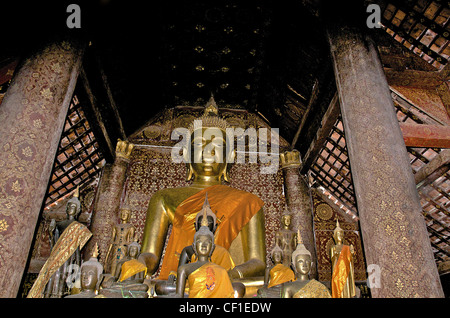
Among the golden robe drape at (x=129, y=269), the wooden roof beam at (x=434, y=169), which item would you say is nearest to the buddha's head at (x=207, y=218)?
the golden robe drape at (x=129, y=269)

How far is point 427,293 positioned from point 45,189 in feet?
11.2

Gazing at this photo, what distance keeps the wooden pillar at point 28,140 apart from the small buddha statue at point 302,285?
2.28 metres

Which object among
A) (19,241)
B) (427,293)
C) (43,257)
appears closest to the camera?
(427,293)

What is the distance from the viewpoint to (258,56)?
6164 millimetres

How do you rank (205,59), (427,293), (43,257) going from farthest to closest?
(205,59) < (43,257) < (427,293)

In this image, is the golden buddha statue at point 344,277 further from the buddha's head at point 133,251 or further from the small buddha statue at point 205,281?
the buddha's head at point 133,251

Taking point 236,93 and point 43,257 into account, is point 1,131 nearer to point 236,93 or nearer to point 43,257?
point 43,257

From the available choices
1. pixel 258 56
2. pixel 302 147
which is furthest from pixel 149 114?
pixel 302 147

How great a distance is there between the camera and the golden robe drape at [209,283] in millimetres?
2756

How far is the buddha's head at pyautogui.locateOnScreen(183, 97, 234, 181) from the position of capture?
5785mm

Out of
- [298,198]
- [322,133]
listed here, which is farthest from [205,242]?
[298,198]

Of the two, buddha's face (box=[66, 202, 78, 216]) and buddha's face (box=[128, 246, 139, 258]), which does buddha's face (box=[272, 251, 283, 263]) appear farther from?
buddha's face (box=[66, 202, 78, 216])

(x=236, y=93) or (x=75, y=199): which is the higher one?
(x=236, y=93)
